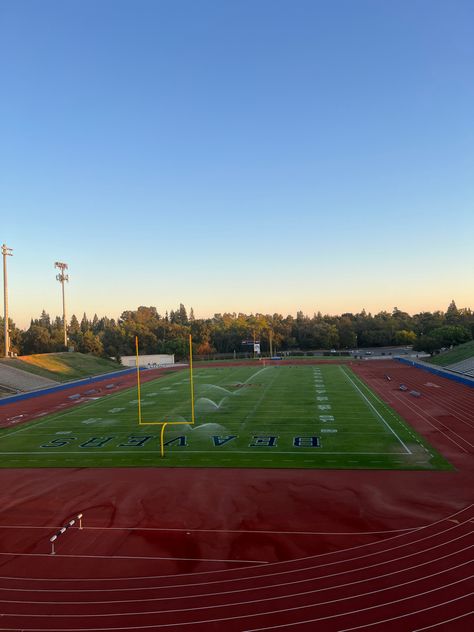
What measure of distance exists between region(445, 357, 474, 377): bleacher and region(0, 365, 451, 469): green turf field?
15270 millimetres

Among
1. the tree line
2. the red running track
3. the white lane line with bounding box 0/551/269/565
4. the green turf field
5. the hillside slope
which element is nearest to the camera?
the red running track

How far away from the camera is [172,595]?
10.7 metres

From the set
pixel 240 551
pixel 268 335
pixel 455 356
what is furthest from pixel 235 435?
pixel 268 335

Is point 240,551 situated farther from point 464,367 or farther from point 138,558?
point 464,367

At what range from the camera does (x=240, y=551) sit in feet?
41.2

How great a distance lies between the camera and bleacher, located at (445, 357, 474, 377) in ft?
163

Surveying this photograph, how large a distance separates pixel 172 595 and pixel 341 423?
1954cm

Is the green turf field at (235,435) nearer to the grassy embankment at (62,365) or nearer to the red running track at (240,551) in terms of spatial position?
the red running track at (240,551)

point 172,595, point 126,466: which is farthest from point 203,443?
point 172,595

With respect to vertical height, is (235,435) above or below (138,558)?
above

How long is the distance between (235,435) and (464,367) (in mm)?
38939

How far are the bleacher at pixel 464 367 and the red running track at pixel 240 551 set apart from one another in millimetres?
34552

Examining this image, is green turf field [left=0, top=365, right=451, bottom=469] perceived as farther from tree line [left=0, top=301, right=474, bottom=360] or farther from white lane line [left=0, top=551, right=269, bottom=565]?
tree line [left=0, top=301, right=474, bottom=360]

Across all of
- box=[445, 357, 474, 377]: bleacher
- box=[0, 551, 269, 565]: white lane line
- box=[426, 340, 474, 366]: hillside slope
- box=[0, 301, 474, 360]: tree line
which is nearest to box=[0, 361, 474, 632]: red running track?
box=[0, 551, 269, 565]: white lane line
